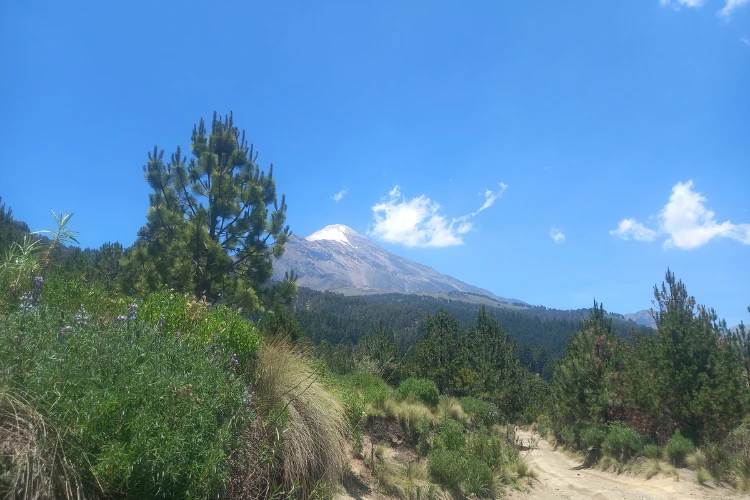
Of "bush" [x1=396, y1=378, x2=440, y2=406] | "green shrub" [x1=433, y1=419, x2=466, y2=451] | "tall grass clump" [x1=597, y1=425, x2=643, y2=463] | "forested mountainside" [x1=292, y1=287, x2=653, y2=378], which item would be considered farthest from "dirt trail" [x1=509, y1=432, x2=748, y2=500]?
"forested mountainside" [x1=292, y1=287, x2=653, y2=378]

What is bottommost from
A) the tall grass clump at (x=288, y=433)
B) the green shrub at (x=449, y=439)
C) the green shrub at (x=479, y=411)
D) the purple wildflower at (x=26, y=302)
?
the green shrub at (x=479, y=411)

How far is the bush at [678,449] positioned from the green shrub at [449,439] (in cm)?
794

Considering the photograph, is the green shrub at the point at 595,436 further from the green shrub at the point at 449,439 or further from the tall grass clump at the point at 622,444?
the green shrub at the point at 449,439

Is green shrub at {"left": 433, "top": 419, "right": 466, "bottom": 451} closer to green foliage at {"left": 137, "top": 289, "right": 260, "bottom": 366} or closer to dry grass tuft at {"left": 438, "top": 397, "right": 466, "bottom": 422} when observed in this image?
dry grass tuft at {"left": 438, "top": 397, "right": 466, "bottom": 422}

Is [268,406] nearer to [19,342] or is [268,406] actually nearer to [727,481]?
[19,342]

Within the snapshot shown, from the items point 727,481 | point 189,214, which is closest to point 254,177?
point 189,214

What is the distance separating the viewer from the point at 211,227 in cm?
1109

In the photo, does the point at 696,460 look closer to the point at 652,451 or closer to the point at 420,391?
the point at 652,451

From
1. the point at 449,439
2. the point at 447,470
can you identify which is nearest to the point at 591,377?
the point at 449,439

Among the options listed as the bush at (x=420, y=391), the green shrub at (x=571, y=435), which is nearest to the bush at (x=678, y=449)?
the bush at (x=420, y=391)

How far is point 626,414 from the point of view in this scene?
1962 centimetres

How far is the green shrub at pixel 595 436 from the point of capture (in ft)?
60.1

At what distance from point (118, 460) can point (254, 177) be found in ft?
31.5

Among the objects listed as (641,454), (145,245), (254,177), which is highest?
(254,177)
